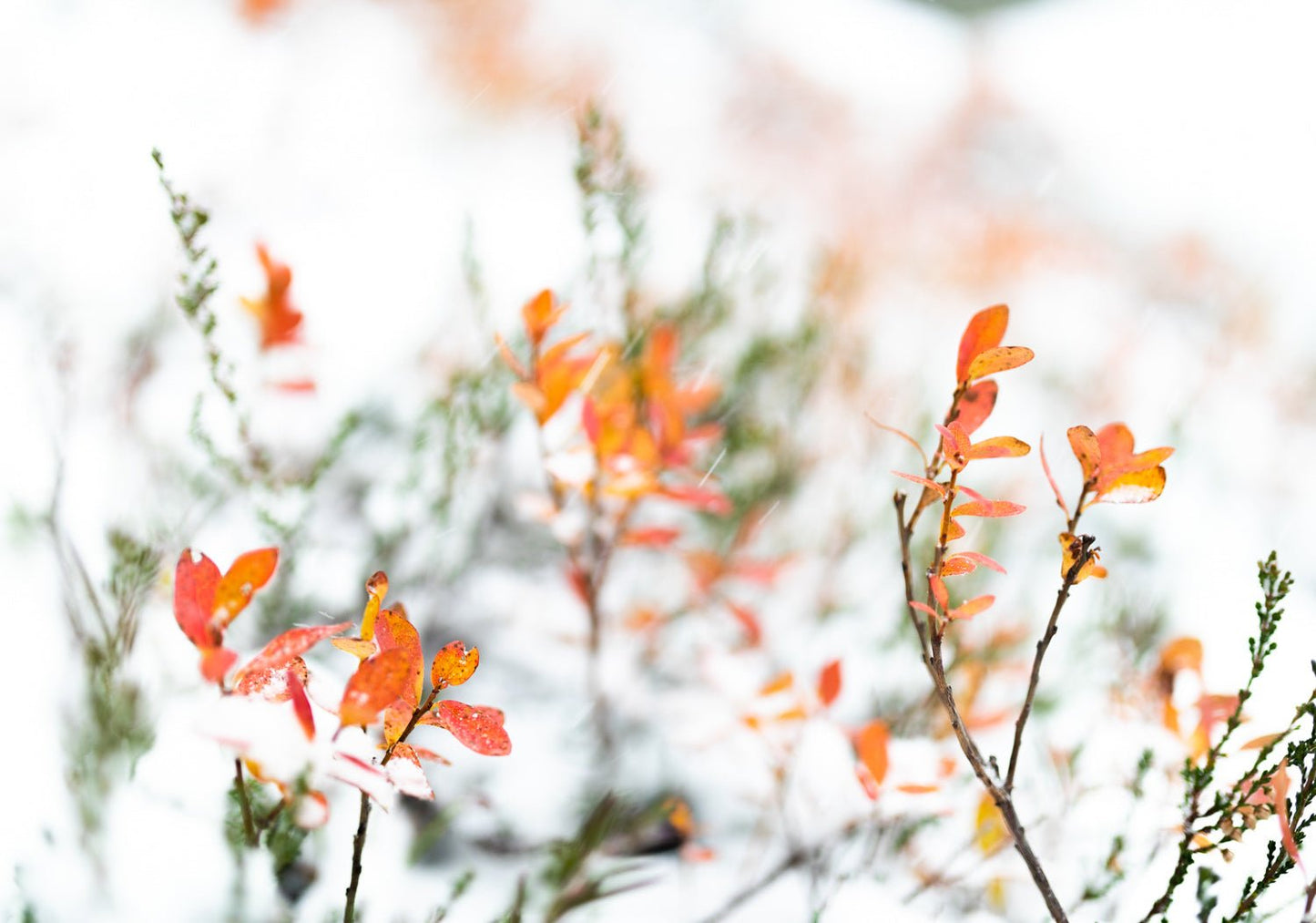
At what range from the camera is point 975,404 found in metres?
0.60

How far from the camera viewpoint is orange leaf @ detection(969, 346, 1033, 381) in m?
0.52

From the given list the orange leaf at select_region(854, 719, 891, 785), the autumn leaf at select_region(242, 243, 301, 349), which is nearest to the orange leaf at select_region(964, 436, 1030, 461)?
the orange leaf at select_region(854, 719, 891, 785)

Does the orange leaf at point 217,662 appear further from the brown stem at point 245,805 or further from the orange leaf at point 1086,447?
the orange leaf at point 1086,447

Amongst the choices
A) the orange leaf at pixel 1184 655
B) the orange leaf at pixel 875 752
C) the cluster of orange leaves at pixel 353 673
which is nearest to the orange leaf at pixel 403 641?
the cluster of orange leaves at pixel 353 673

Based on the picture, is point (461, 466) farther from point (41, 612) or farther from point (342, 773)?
point (342, 773)

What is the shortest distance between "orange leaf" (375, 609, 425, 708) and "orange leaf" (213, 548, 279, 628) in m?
0.09

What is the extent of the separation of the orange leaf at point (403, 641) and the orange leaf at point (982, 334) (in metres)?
0.43

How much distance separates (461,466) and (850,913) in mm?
788

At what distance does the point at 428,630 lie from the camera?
4.06ft

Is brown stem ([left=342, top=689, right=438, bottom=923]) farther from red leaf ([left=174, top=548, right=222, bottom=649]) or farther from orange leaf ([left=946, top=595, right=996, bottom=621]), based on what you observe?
orange leaf ([left=946, top=595, right=996, bottom=621])

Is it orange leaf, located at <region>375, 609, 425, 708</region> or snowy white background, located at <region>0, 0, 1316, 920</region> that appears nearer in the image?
orange leaf, located at <region>375, 609, 425, 708</region>

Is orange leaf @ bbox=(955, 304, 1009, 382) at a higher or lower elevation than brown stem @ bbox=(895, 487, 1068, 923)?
higher

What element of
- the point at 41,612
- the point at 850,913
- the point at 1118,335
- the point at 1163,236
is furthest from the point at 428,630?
the point at 1163,236

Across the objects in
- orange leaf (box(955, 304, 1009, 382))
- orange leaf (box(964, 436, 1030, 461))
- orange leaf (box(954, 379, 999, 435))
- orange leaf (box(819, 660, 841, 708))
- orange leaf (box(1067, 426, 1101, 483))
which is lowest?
orange leaf (box(1067, 426, 1101, 483))
